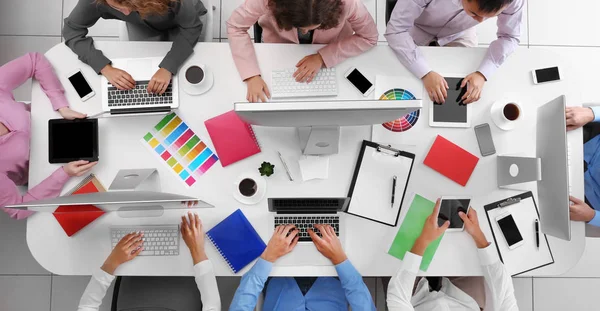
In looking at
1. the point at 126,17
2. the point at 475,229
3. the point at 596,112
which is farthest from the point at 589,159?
the point at 126,17

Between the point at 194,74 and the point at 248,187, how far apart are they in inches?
19.8

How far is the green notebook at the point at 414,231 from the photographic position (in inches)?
65.0

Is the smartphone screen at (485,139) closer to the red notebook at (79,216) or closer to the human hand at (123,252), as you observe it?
the human hand at (123,252)

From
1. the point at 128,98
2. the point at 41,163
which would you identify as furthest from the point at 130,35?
the point at 41,163

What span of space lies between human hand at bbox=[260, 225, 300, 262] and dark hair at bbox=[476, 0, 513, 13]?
1075mm

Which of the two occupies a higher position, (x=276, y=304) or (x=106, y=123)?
(x=106, y=123)

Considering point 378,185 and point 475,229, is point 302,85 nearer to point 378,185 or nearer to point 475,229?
point 378,185

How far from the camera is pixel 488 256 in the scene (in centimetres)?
162

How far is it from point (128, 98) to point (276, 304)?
1061 mm

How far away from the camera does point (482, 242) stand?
5.35 feet

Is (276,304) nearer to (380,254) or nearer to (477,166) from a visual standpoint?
(380,254)

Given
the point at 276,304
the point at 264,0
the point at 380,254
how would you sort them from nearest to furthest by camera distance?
the point at 264,0, the point at 380,254, the point at 276,304

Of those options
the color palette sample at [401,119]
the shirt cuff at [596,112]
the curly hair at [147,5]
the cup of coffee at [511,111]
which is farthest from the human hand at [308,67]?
the shirt cuff at [596,112]

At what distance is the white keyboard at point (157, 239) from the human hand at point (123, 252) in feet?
0.08
